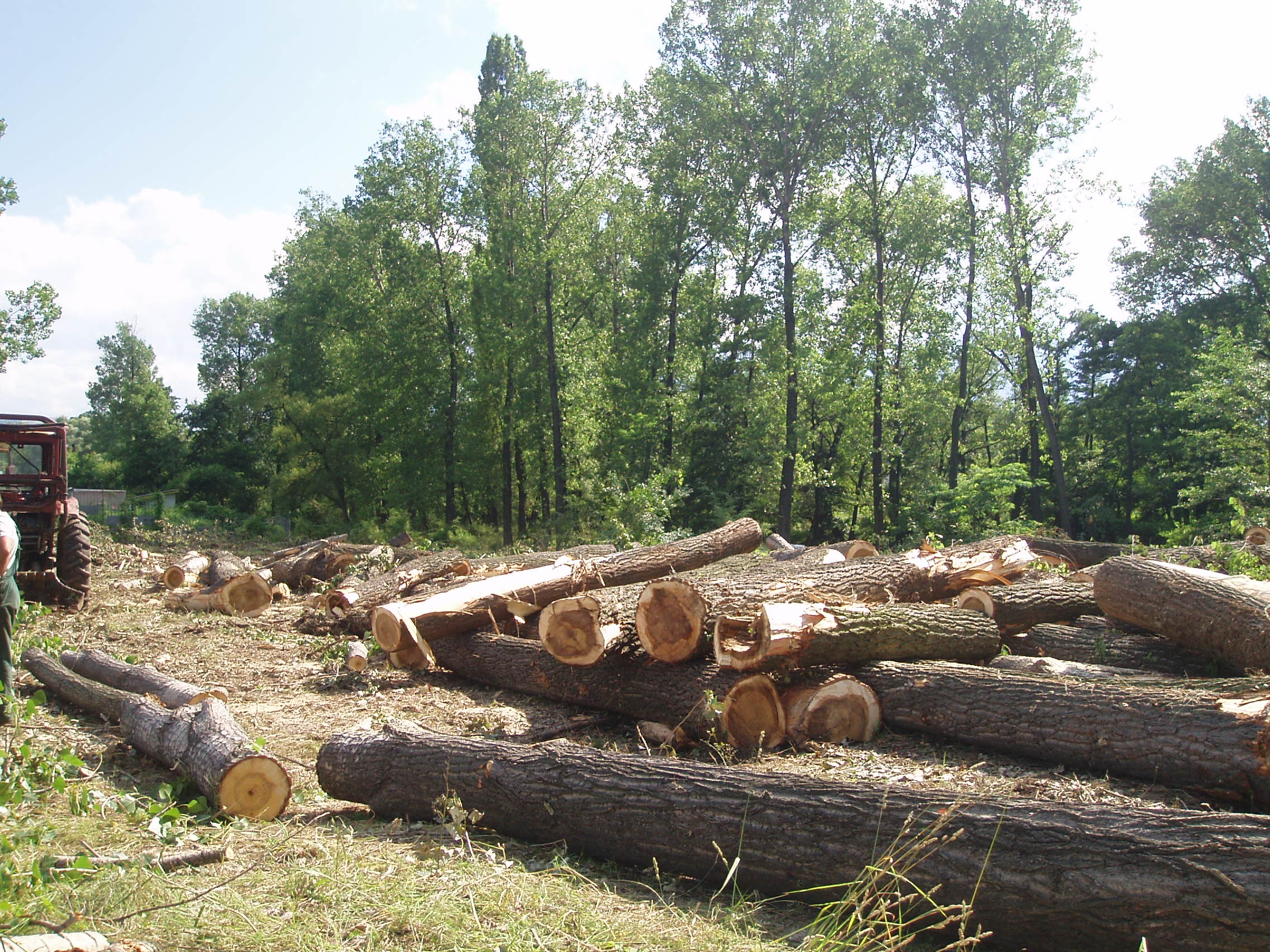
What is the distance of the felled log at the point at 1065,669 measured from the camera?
21.9ft

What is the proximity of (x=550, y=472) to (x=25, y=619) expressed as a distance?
71.8ft

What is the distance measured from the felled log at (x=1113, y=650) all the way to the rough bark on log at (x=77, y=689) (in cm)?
753

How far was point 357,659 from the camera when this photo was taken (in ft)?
28.4

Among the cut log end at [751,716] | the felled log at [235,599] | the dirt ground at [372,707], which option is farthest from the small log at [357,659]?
the cut log end at [751,716]

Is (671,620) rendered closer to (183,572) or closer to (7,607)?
(7,607)

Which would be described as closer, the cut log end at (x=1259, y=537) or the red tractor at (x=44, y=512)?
the red tractor at (x=44, y=512)

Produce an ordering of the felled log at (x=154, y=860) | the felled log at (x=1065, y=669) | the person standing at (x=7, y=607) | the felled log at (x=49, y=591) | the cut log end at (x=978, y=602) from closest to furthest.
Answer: the felled log at (x=154, y=860) → the person standing at (x=7, y=607) → the felled log at (x=1065, y=669) → the cut log end at (x=978, y=602) → the felled log at (x=49, y=591)

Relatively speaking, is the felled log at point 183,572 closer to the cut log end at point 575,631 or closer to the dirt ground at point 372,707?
the dirt ground at point 372,707

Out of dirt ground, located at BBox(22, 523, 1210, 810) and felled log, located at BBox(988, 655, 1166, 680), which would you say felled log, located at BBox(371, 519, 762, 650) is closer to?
dirt ground, located at BBox(22, 523, 1210, 810)

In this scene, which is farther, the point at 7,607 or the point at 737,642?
the point at 737,642

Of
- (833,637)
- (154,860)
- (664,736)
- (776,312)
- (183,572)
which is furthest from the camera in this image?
(776,312)

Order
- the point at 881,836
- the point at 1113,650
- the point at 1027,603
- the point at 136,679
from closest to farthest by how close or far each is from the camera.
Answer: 1. the point at 881,836
2. the point at 136,679
3. the point at 1113,650
4. the point at 1027,603

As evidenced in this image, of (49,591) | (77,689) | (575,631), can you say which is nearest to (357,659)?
(77,689)

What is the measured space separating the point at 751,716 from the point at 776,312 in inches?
825
